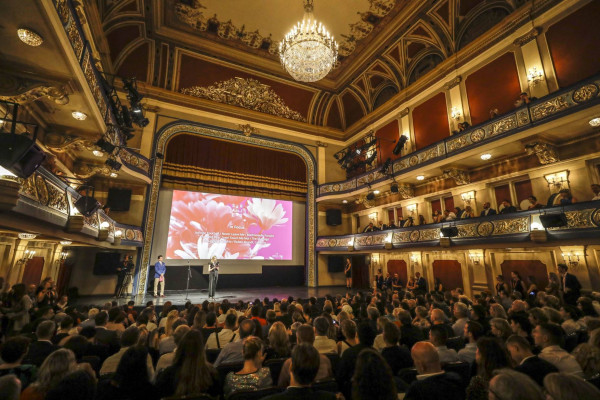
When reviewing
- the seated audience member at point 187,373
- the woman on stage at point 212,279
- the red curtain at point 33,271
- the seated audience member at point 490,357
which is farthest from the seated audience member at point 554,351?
the red curtain at point 33,271

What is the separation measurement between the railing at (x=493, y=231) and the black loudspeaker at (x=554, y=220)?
0.13m

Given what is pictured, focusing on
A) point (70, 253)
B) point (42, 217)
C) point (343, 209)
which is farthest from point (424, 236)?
point (70, 253)

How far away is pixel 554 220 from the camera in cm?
666

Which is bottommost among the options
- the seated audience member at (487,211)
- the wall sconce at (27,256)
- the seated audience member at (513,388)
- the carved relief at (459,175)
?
the seated audience member at (513,388)

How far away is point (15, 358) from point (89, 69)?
614cm

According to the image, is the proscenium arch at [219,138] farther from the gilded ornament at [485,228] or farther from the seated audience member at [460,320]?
the seated audience member at [460,320]

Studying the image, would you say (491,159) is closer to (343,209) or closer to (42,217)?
(343,209)

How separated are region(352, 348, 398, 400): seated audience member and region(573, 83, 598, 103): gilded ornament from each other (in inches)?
344

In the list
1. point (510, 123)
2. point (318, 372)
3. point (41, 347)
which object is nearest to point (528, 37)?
point (510, 123)

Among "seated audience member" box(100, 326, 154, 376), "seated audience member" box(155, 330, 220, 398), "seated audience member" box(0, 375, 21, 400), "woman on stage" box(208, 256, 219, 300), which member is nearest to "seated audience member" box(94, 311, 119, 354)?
"seated audience member" box(100, 326, 154, 376)

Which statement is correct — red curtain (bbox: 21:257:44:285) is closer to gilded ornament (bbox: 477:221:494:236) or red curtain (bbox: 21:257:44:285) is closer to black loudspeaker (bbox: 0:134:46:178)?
black loudspeaker (bbox: 0:134:46:178)

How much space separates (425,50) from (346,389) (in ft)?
45.9

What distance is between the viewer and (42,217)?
14.9 feet

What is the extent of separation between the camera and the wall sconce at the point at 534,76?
8530mm
